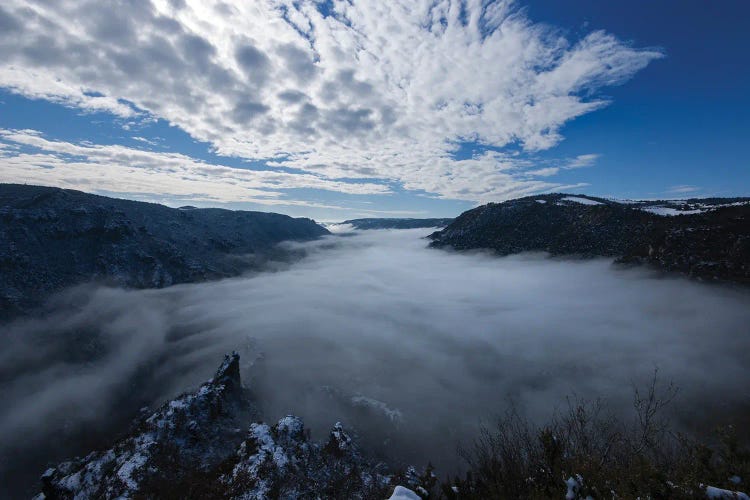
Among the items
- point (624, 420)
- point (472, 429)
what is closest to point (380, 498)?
point (472, 429)

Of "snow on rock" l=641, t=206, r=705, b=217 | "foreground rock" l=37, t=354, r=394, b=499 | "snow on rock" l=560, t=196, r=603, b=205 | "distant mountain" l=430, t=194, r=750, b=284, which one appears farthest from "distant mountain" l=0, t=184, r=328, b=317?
"snow on rock" l=641, t=206, r=705, b=217

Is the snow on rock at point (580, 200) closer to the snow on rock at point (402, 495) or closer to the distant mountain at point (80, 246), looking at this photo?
the snow on rock at point (402, 495)

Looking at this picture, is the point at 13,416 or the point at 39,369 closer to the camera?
the point at 13,416

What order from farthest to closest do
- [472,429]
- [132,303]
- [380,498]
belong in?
[132,303]
[472,429]
[380,498]

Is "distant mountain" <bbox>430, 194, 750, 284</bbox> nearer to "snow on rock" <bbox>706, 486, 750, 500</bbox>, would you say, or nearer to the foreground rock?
"snow on rock" <bbox>706, 486, 750, 500</bbox>

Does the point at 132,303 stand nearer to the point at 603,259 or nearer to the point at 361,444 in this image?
the point at 361,444
